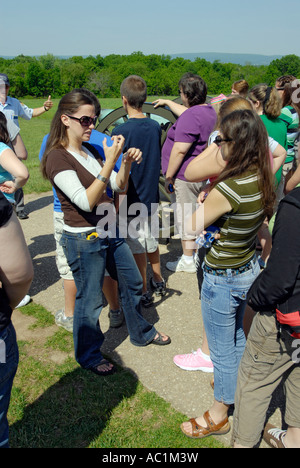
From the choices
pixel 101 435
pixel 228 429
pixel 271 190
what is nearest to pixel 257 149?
pixel 271 190

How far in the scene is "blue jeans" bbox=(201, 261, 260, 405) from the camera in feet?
7.08

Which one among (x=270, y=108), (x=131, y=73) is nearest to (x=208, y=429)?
(x=270, y=108)

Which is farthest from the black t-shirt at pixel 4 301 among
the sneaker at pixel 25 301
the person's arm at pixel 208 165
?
the sneaker at pixel 25 301

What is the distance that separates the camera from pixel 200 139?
3.66 meters

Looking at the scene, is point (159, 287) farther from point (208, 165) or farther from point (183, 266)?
point (208, 165)

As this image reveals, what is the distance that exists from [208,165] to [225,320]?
34.8 inches

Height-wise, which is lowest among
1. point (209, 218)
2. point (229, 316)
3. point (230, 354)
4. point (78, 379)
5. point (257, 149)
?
point (78, 379)

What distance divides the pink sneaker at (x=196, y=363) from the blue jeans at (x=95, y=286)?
0.33m

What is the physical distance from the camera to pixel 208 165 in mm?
2293

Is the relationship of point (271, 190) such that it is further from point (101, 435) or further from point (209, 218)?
point (101, 435)

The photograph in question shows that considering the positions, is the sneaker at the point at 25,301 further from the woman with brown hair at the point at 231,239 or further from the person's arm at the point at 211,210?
the person's arm at the point at 211,210

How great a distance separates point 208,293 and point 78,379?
1.32 metres

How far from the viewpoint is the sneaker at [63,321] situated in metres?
3.47

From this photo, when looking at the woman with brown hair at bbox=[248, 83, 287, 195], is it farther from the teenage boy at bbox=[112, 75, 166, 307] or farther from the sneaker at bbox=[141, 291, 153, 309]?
the sneaker at bbox=[141, 291, 153, 309]
